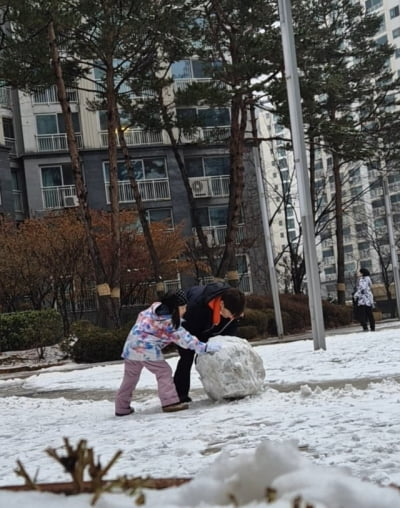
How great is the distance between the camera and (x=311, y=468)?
2.19 meters

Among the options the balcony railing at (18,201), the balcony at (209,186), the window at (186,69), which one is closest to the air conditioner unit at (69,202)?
the balcony railing at (18,201)

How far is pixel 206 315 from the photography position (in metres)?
7.41

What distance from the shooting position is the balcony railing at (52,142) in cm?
3925

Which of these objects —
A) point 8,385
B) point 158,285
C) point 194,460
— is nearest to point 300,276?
point 158,285

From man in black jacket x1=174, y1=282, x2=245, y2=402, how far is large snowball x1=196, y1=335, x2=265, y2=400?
276mm

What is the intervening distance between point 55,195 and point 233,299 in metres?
33.0

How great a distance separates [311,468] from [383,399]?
393 centimetres

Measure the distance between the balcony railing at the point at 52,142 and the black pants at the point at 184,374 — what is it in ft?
109

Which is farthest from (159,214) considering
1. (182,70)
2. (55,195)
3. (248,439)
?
(248,439)

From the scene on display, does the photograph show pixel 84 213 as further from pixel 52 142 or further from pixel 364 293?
pixel 52 142

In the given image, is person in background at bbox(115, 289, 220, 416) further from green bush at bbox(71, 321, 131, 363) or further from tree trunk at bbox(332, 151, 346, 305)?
tree trunk at bbox(332, 151, 346, 305)

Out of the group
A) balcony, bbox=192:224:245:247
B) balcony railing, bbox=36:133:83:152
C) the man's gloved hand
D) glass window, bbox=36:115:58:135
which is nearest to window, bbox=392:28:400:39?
balcony, bbox=192:224:245:247

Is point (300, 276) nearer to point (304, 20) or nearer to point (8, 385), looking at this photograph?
point (304, 20)

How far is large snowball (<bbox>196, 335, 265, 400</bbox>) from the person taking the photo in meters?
6.95
